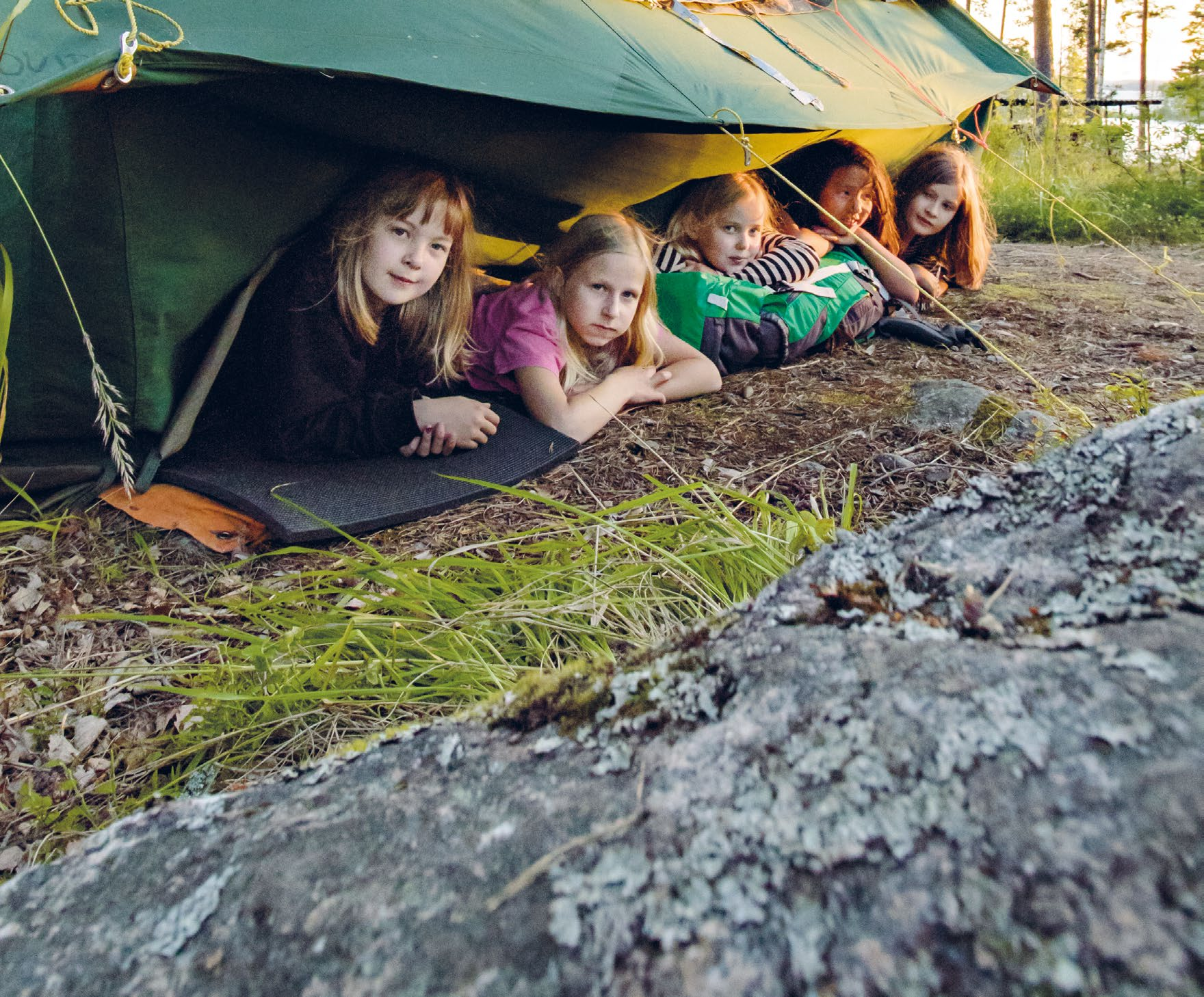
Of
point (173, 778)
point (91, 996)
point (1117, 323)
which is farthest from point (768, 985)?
point (1117, 323)

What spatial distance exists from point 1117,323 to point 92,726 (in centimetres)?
434

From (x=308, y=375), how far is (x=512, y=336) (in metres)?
0.70

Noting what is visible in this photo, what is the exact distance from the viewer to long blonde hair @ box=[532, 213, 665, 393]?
287 centimetres

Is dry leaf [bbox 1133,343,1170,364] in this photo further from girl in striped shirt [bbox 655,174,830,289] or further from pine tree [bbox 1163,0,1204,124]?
pine tree [bbox 1163,0,1204,124]

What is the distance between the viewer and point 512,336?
9.09 ft

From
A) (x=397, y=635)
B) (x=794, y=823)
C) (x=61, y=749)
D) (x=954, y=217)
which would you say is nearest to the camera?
(x=794, y=823)

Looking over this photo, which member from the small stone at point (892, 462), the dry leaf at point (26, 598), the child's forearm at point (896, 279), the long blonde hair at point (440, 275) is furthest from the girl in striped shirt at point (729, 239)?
the dry leaf at point (26, 598)

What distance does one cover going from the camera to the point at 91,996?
68 centimetres

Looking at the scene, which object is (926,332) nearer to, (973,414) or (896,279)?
(896,279)

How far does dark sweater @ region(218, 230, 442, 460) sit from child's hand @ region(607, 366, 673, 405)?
82 centimetres

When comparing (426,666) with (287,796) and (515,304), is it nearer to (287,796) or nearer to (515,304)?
(287,796)

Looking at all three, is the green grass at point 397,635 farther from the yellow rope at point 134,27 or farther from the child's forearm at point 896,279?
the child's forearm at point 896,279

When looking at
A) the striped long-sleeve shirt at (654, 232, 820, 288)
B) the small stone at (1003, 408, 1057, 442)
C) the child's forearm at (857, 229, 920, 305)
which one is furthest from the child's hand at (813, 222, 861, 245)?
the small stone at (1003, 408, 1057, 442)

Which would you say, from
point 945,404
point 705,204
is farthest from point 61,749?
point 705,204
